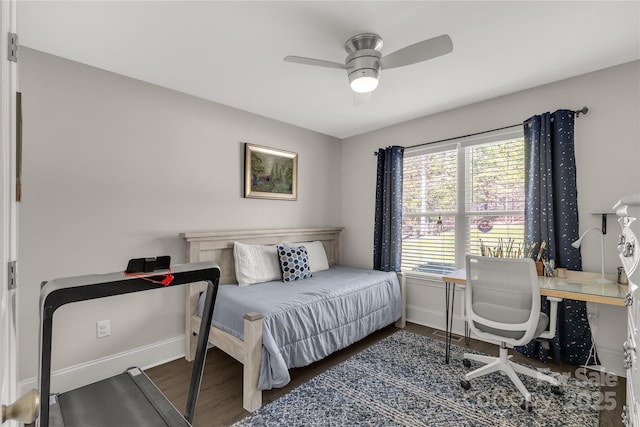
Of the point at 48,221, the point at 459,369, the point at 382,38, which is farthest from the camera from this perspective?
the point at 459,369

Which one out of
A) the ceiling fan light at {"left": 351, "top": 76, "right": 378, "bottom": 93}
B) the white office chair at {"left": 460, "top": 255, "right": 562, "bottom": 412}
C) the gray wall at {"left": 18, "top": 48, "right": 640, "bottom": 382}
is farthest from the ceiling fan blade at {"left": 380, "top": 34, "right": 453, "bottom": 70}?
the gray wall at {"left": 18, "top": 48, "right": 640, "bottom": 382}

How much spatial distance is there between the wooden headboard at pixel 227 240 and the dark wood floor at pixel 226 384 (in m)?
0.80

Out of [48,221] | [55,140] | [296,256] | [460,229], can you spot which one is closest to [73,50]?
[55,140]

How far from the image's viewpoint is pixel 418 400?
2.10 m

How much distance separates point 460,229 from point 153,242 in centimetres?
310

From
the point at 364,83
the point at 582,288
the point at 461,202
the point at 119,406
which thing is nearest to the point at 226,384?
the point at 119,406

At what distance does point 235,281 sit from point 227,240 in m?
0.43

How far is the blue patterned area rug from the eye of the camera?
1.90 m

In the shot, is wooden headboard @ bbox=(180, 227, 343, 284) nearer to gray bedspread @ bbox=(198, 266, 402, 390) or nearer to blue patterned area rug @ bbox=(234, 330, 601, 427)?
gray bedspread @ bbox=(198, 266, 402, 390)

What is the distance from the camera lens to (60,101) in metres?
2.25

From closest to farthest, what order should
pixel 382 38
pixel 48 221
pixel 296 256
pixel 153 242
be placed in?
pixel 382 38
pixel 48 221
pixel 153 242
pixel 296 256

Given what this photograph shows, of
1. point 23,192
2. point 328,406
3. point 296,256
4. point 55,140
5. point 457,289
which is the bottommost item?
point 328,406

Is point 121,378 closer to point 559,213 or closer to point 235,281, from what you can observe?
point 235,281

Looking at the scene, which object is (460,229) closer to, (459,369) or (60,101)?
(459,369)
